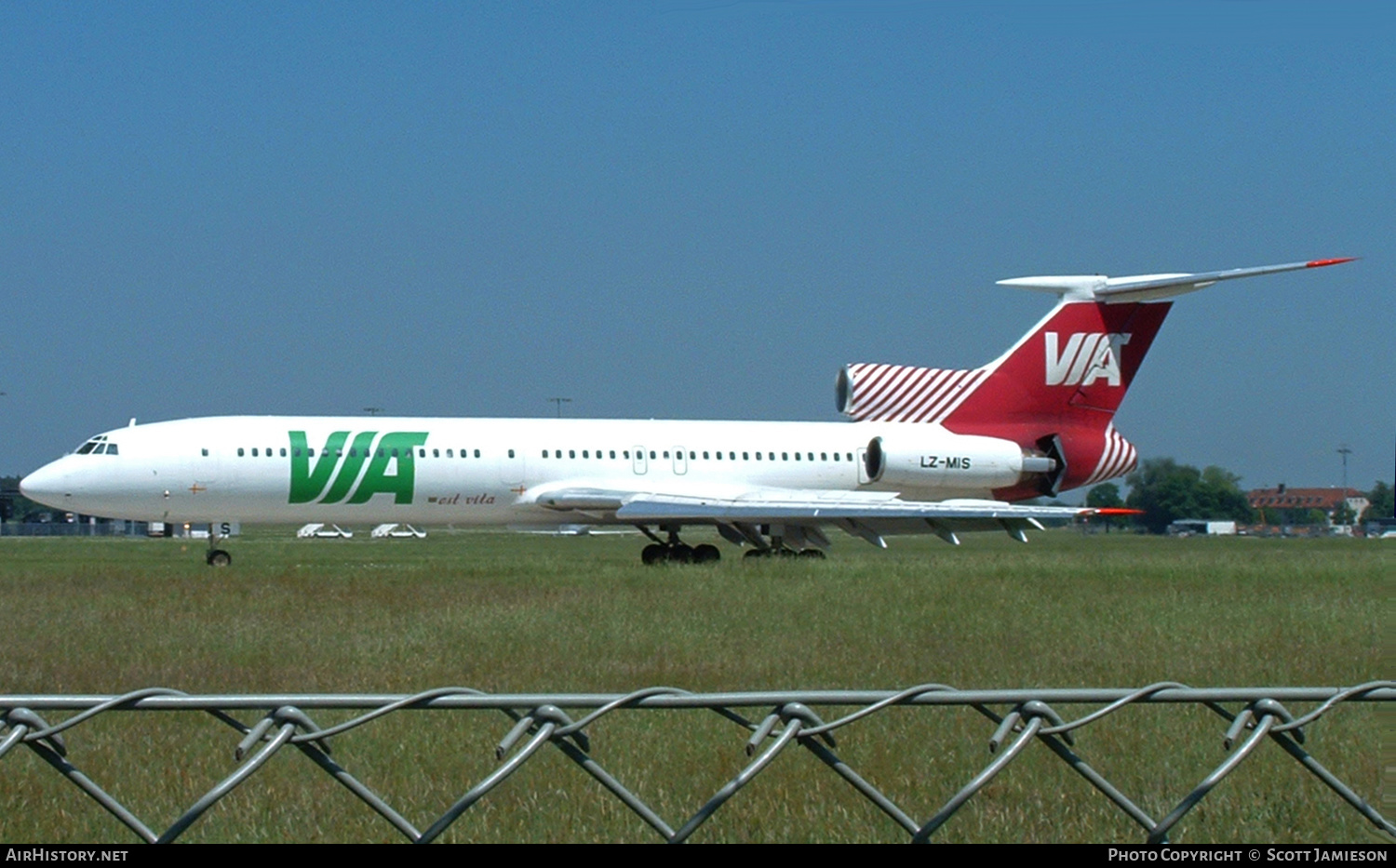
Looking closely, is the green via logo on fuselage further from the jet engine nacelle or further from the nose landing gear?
the jet engine nacelle

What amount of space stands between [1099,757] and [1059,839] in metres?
1.92

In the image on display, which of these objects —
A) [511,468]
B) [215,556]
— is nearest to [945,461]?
[511,468]

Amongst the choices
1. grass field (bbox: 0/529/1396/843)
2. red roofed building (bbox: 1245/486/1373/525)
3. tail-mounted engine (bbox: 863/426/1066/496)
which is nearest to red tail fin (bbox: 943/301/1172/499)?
tail-mounted engine (bbox: 863/426/1066/496)

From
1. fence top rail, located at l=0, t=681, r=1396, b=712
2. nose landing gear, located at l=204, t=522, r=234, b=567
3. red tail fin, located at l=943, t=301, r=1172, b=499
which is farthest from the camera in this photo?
red tail fin, located at l=943, t=301, r=1172, b=499

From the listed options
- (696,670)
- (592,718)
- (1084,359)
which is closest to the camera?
(592,718)

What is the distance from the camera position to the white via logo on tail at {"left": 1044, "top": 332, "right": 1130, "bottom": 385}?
1377 inches

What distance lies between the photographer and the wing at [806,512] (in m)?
29.1

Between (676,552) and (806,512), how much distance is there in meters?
3.14

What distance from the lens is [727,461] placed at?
1300 inches

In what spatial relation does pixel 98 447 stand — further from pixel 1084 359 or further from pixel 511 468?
pixel 1084 359

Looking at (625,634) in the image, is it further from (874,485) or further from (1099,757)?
(874,485)

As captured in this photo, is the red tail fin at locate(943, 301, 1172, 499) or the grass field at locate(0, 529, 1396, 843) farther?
the red tail fin at locate(943, 301, 1172, 499)

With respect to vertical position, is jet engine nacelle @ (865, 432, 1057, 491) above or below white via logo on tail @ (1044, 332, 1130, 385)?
below

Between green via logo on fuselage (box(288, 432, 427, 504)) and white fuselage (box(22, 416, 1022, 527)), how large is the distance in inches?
0.9
